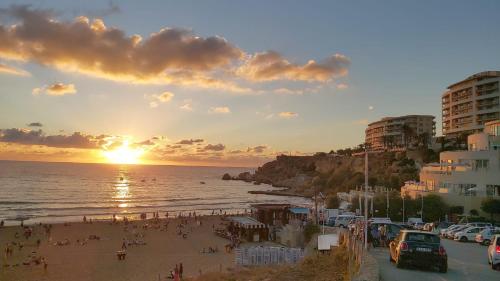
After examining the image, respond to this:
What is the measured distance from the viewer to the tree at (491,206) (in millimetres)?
38188

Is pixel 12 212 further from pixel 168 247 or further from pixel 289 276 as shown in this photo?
pixel 289 276

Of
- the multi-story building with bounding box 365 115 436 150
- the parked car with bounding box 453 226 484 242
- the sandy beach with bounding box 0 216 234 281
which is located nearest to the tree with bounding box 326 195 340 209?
the sandy beach with bounding box 0 216 234 281

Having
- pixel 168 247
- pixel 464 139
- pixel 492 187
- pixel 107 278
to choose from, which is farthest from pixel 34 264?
pixel 464 139

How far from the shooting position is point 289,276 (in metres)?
14.3

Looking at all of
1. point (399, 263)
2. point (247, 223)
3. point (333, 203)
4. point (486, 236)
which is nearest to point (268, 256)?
point (486, 236)

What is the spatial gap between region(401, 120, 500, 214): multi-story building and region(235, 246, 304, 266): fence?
2342 cm

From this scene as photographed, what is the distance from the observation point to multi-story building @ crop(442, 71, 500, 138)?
76812 millimetres

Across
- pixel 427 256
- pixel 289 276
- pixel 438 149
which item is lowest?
pixel 289 276

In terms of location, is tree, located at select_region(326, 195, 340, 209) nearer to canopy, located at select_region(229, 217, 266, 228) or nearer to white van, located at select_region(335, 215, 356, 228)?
canopy, located at select_region(229, 217, 266, 228)

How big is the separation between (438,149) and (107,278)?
72.0 meters

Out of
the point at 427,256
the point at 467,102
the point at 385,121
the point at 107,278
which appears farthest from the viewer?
the point at 385,121

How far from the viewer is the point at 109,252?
126ft

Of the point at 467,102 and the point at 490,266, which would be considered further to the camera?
the point at 467,102

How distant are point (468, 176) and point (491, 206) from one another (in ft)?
17.3
